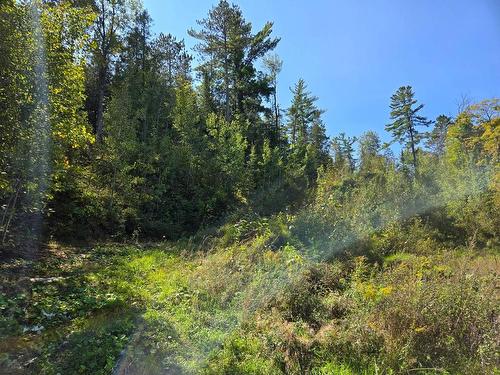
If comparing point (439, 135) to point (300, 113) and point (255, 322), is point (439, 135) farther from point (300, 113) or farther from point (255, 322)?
point (255, 322)

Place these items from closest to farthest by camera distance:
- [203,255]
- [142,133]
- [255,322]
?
[255,322]
[203,255]
[142,133]

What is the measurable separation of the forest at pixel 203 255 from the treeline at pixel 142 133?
7 centimetres

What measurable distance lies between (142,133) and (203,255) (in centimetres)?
1475

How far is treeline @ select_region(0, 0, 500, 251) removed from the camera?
782cm

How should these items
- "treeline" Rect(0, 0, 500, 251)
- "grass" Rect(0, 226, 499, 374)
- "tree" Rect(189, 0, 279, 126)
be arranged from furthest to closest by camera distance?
1. "tree" Rect(189, 0, 279, 126)
2. "treeline" Rect(0, 0, 500, 251)
3. "grass" Rect(0, 226, 499, 374)

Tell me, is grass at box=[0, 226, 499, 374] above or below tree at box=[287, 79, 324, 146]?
below

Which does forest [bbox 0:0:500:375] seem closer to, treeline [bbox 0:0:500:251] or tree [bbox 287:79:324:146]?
treeline [bbox 0:0:500:251]

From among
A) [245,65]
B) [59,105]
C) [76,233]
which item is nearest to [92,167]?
[76,233]

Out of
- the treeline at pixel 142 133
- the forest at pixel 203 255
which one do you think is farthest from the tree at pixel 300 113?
the forest at pixel 203 255

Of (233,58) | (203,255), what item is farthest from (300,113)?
(203,255)

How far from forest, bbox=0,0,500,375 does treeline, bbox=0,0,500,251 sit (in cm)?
7

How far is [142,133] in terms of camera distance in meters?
22.1

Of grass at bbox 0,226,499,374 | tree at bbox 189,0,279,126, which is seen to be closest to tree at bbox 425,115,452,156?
tree at bbox 189,0,279,126

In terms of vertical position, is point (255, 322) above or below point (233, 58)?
below
